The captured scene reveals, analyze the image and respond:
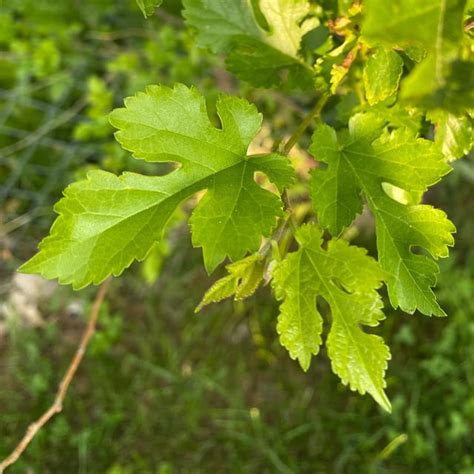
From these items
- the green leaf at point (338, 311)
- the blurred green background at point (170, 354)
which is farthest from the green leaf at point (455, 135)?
the blurred green background at point (170, 354)

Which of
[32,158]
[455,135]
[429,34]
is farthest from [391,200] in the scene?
[32,158]

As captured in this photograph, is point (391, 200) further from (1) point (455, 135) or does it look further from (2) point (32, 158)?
(2) point (32, 158)

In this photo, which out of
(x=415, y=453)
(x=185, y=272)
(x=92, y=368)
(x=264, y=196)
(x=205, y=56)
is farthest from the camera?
(x=185, y=272)

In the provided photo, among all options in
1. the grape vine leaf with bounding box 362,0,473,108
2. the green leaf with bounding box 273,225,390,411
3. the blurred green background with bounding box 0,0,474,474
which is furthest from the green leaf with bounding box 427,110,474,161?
the blurred green background with bounding box 0,0,474,474

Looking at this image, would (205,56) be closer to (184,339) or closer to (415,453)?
(184,339)

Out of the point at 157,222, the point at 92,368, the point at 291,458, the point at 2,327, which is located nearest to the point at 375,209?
the point at 157,222

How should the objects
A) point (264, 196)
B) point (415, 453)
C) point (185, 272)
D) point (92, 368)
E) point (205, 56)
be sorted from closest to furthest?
point (264, 196) < point (205, 56) < point (415, 453) < point (92, 368) < point (185, 272)

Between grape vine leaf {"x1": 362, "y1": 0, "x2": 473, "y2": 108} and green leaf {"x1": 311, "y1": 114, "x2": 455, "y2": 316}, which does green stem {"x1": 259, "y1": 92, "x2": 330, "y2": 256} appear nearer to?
green leaf {"x1": 311, "y1": 114, "x2": 455, "y2": 316}
